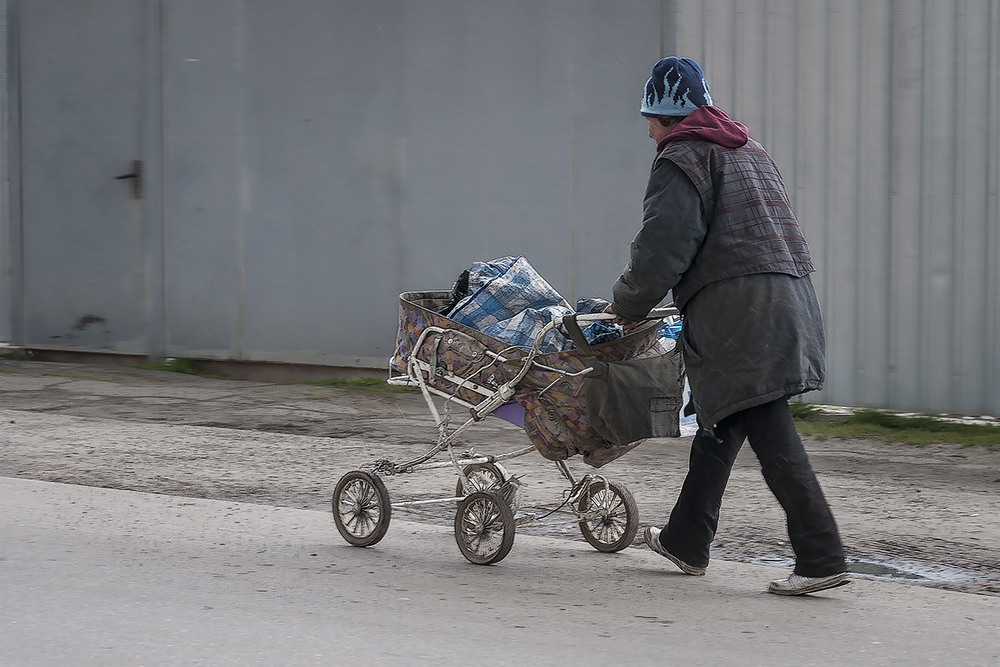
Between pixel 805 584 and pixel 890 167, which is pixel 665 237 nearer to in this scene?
pixel 805 584

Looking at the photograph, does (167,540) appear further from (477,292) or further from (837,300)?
(837,300)

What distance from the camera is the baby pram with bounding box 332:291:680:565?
202 inches

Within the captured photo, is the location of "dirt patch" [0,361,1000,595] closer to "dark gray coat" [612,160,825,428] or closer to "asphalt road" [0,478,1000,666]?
"asphalt road" [0,478,1000,666]

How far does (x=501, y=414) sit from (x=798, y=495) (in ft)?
4.21

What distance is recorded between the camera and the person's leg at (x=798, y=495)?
15.7 ft

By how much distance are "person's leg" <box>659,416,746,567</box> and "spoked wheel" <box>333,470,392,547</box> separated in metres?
1.29

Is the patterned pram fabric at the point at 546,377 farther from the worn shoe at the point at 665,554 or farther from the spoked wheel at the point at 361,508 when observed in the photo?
the spoked wheel at the point at 361,508

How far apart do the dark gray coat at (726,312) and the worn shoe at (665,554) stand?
60 cm

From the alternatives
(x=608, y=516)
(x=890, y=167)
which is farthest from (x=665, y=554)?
(x=890, y=167)

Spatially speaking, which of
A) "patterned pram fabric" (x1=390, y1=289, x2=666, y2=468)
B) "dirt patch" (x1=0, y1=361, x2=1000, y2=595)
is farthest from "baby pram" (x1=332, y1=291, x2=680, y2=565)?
"dirt patch" (x1=0, y1=361, x2=1000, y2=595)

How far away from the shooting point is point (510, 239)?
404 inches

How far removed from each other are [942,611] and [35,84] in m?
10.2

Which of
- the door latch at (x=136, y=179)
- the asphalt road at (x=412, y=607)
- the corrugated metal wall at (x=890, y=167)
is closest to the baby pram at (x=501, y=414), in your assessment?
the asphalt road at (x=412, y=607)

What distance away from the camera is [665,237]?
480 centimetres
